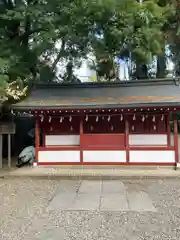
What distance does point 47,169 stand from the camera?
10.9 meters

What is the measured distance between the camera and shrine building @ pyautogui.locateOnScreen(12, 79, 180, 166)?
35.1 ft

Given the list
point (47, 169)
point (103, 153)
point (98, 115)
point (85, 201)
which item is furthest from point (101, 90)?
point (85, 201)

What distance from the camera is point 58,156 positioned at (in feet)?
37.3

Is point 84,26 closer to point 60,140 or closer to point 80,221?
point 60,140

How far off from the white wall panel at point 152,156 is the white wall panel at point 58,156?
2076 millimetres

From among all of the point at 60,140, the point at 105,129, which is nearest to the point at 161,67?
the point at 105,129

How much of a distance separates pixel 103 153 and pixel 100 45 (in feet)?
12.8

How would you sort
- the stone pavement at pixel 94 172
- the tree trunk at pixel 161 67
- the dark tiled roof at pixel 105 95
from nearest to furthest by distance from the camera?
the stone pavement at pixel 94 172
the dark tiled roof at pixel 105 95
the tree trunk at pixel 161 67

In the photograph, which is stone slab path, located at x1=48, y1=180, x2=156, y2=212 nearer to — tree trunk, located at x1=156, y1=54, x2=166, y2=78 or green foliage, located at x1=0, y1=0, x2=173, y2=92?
green foliage, located at x1=0, y1=0, x2=173, y2=92

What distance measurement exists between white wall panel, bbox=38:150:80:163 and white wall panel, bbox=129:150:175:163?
2076 mm

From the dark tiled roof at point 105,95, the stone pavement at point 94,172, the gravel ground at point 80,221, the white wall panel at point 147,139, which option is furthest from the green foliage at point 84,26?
the gravel ground at point 80,221

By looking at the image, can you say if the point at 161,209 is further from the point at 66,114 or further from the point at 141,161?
the point at 66,114

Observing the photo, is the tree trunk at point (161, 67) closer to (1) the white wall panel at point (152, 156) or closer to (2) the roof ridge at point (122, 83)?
(2) the roof ridge at point (122, 83)

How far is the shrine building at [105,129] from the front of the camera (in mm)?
10711
